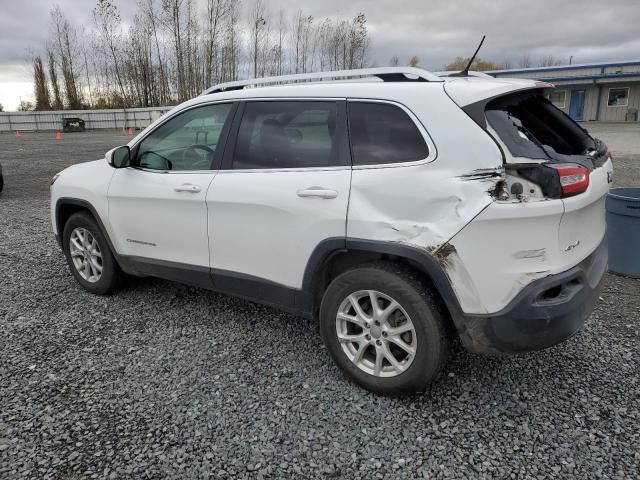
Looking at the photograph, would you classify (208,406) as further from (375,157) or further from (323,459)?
(375,157)

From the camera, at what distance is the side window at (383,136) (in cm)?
279

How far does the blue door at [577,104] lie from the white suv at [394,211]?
41765 mm

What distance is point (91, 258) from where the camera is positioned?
4.54 meters

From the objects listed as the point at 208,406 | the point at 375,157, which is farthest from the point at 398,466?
the point at 375,157

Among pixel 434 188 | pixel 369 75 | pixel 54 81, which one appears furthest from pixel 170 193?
pixel 54 81

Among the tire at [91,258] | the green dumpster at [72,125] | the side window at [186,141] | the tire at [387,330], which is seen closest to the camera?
the tire at [387,330]

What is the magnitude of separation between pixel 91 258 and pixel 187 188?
1516 mm

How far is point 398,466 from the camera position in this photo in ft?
8.05

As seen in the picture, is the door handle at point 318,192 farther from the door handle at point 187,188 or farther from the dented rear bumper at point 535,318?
the dented rear bumper at point 535,318

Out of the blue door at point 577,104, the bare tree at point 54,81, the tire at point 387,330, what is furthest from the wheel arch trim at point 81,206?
the bare tree at point 54,81

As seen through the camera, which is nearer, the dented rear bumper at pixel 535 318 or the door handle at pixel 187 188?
the dented rear bumper at pixel 535 318

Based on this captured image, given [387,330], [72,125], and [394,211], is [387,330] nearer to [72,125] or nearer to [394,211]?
[394,211]

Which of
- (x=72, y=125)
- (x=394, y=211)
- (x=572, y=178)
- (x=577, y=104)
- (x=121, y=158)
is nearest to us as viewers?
(x=572, y=178)

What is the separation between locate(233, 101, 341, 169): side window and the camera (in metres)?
3.13
